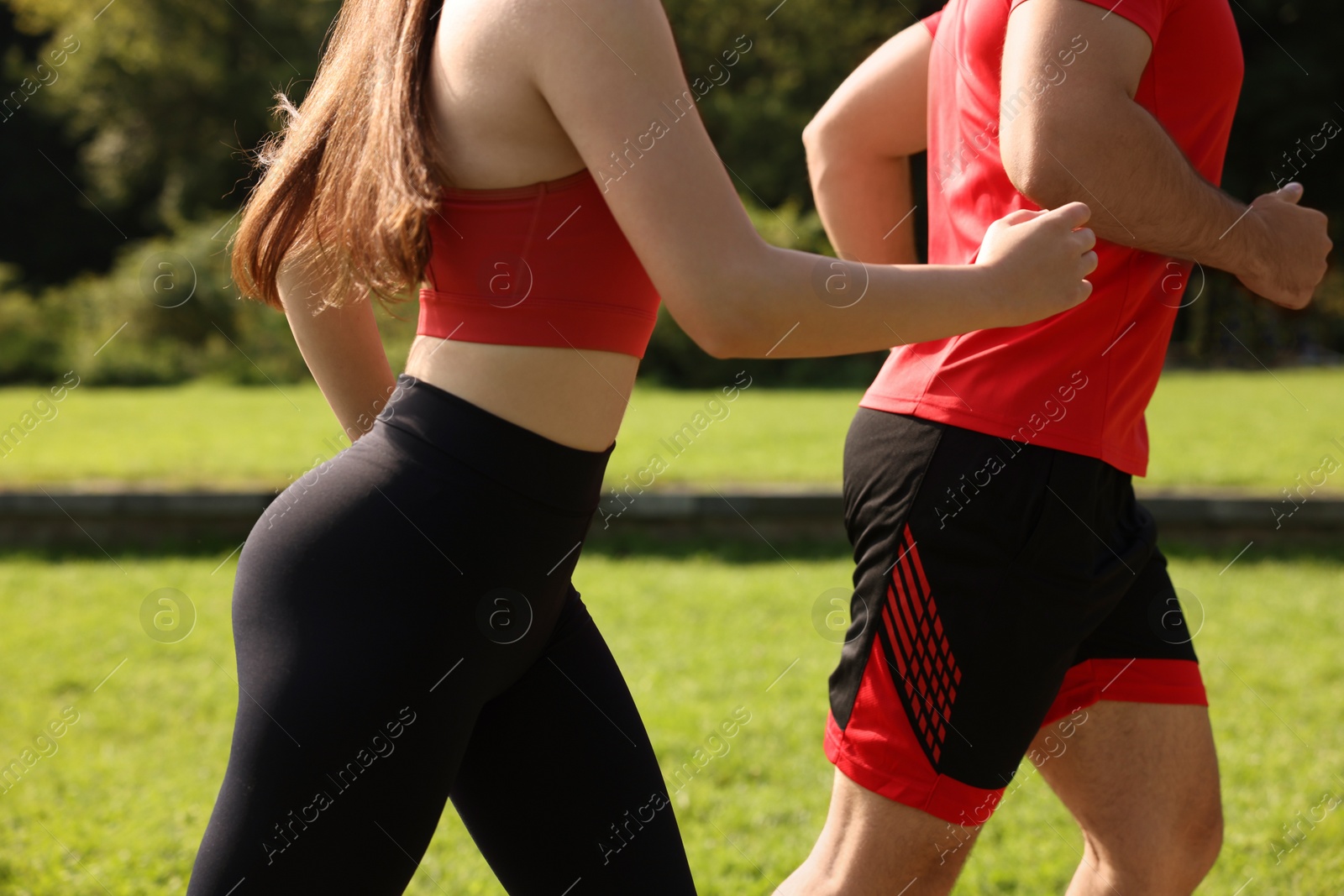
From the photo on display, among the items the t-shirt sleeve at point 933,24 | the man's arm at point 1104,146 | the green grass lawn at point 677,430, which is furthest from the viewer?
the green grass lawn at point 677,430

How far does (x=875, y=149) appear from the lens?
2.04m

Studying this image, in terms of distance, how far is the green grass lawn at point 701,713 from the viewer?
10.2ft

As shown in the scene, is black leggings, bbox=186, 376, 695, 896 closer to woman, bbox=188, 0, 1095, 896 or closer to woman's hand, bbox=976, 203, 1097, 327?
woman, bbox=188, 0, 1095, 896

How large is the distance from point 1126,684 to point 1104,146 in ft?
2.72

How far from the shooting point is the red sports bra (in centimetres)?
128

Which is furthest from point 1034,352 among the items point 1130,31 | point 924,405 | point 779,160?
point 779,160

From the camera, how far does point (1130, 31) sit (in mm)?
1532

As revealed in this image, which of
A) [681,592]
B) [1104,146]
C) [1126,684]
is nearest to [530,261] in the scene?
[1104,146]

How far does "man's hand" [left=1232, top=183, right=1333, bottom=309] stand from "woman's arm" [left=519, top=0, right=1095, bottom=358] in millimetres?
815

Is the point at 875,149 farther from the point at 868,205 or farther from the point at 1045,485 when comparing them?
the point at 1045,485

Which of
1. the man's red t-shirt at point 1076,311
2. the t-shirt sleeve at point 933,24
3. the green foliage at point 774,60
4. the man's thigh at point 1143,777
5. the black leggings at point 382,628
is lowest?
the green foliage at point 774,60

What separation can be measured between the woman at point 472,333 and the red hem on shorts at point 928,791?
0.55 meters

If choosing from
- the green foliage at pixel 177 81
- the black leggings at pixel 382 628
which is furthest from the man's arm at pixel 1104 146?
the green foliage at pixel 177 81

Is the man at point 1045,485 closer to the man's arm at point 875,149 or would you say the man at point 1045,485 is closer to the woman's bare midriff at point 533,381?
the man's arm at point 875,149
